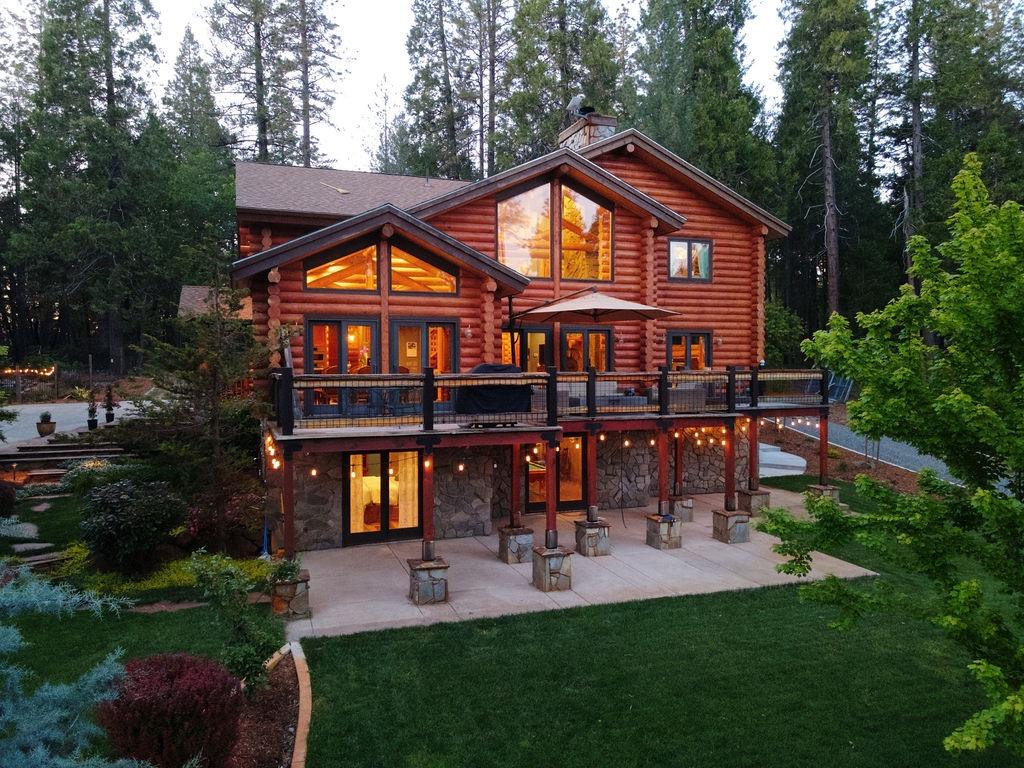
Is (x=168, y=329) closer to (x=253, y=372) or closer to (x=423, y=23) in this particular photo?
(x=423, y=23)

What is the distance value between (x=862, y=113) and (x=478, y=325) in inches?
1339

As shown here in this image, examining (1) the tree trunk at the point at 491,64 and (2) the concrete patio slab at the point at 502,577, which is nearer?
(2) the concrete patio slab at the point at 502,577

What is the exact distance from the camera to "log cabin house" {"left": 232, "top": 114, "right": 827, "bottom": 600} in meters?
12.1

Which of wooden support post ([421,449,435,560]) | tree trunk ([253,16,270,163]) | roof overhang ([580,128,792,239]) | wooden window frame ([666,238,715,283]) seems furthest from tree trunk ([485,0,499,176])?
wooden support post ([421,449,435,560])

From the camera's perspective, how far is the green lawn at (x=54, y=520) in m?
13.1

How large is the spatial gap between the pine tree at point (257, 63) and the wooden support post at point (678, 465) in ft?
99.4

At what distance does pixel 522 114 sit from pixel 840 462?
77.8 feet

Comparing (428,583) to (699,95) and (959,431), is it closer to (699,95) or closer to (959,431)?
(959,431)

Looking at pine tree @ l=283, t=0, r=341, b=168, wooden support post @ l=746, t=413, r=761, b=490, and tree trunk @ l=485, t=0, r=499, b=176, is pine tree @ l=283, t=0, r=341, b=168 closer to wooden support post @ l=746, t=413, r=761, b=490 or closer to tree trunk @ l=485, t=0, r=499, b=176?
tree trunk @ l=485, t=0, r=499, b=176

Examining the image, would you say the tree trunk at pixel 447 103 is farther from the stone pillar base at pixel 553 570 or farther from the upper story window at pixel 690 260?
the stone pillar base at pixel 553 570

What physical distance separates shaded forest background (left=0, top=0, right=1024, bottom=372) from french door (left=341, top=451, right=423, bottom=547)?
70.8 feet

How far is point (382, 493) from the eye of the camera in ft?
46.8

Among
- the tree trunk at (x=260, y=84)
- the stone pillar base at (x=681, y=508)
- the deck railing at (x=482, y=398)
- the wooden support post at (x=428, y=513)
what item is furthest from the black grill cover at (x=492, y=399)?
the tree trunk at (x=260, y=84)

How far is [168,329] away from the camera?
139 ft
